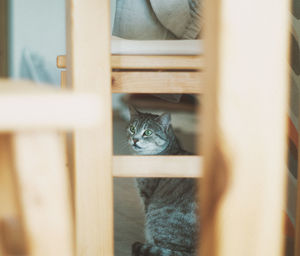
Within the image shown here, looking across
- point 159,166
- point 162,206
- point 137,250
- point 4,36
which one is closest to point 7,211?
point 159,166

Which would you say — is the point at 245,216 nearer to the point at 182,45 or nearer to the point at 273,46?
the point at 273,46

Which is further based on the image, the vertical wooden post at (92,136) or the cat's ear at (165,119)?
the cat's ear at (165,119)

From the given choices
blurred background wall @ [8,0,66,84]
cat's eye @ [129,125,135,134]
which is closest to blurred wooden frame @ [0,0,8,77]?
blurred background wall @ [8,0,66,84]

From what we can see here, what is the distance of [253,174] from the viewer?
454mm

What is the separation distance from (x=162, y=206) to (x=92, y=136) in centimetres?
106

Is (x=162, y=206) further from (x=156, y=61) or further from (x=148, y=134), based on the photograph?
(x=156, y=61)

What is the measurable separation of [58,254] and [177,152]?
1671 mm

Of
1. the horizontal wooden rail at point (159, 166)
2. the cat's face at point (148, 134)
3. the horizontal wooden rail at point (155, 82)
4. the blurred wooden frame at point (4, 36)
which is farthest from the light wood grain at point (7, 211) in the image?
the blurred wooden frame at point (4, 36)

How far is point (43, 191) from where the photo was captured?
437 mm

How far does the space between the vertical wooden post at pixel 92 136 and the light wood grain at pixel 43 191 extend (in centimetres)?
27

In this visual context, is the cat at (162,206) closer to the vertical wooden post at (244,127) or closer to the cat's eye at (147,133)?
the cat's eye at (147,133)

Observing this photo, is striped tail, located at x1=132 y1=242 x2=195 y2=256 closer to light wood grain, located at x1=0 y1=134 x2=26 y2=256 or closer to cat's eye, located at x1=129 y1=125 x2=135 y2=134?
cat's eye, located at x1=129 y1=125 x2=135 y2=134

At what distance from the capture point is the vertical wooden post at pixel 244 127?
1.42ft

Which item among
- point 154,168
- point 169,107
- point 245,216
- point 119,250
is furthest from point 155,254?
point 169,107
